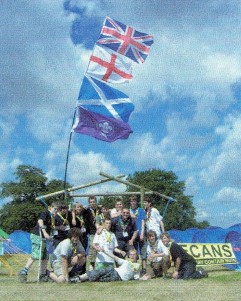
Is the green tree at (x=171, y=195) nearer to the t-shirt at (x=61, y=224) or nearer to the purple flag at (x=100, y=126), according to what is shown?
the purple flag at (x=100, y=126)

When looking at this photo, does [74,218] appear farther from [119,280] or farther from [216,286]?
[216,286]

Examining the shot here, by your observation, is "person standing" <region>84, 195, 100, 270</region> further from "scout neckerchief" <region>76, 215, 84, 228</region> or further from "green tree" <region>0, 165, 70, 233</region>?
"green tree" <region>0, 165, 70, 233</region>

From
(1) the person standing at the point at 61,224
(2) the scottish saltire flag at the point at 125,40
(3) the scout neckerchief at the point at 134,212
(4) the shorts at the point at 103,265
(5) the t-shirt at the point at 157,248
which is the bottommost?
(4) the shorts at the point at 103,265

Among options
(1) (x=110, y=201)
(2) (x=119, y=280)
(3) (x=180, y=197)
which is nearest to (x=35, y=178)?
(1) (x=110, y=201)

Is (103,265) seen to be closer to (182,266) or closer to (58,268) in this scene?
(58,268)

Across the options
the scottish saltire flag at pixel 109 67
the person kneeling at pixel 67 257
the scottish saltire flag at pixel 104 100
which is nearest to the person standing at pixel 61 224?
the person kneeling at pixel 67 257

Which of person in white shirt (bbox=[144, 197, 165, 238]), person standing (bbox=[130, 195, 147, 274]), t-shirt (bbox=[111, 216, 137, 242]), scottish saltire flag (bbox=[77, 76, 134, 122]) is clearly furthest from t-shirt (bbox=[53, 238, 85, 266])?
scottish saltire flag (bbox=[77, 76, 134, 122])

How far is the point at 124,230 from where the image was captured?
11.2 m

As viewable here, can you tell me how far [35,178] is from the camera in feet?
219

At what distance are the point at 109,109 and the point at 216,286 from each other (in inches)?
249

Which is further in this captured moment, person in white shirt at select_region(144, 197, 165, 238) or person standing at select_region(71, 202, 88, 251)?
person in white shirt at select_region(144, 197, 165, 238)

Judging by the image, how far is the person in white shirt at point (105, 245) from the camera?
10327 millimetres

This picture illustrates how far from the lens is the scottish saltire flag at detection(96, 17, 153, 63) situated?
14641mm

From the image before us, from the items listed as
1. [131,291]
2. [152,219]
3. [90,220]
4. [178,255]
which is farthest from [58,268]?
[152,219]
